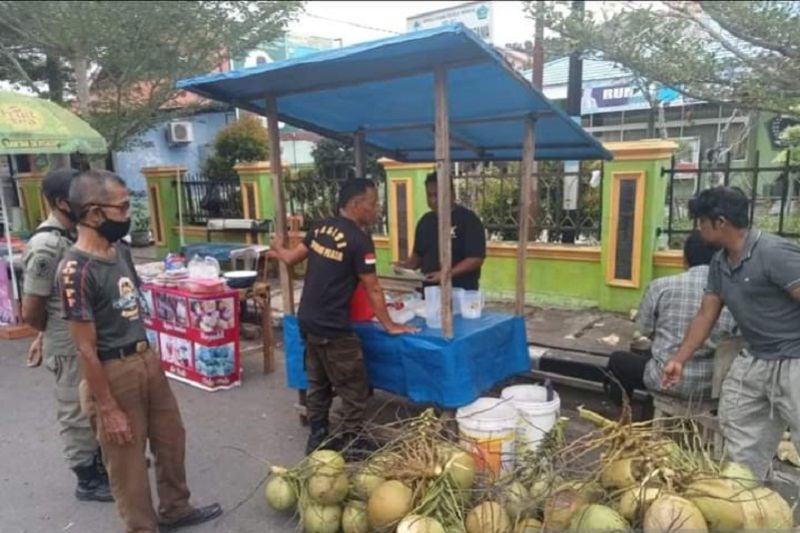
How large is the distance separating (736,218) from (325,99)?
2403 mm

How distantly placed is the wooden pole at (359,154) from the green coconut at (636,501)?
309 cm

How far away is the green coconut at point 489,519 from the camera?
79.5 inches

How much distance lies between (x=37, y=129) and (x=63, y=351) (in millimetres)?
3357

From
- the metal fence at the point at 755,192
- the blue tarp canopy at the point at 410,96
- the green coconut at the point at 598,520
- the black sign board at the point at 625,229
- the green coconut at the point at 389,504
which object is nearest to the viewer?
the green coconut at the point at 598,520

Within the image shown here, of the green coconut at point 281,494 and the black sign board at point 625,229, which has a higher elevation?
the black sign board at point 625,229

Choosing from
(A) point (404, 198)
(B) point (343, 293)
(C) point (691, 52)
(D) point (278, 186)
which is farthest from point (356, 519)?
(A) point (404, 198)

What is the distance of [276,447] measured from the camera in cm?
356

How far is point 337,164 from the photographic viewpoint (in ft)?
24.5

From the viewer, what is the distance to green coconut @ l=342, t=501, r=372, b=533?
2355 mm

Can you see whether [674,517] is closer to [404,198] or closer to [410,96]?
[410,96]

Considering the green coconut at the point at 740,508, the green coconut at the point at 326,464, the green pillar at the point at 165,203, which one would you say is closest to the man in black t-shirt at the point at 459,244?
the green coconut at the point at 326,464

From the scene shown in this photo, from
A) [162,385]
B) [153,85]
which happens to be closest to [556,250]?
[162,385]

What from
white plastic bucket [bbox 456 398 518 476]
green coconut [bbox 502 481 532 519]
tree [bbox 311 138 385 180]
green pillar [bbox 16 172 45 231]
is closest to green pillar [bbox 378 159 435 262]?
tree [bbox 311 138 385 180]

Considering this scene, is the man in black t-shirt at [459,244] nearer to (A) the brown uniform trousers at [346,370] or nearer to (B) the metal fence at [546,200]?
(A) the brown uniform trousers at [346,370]
